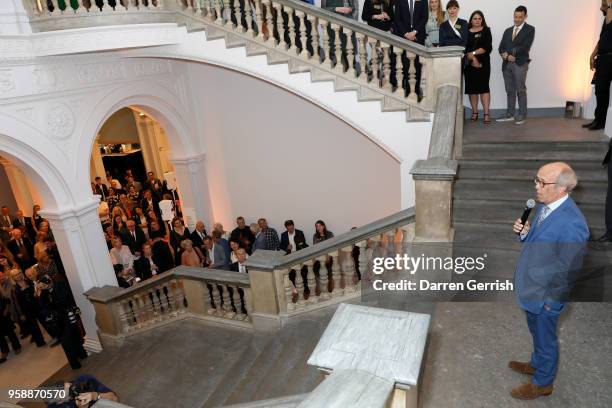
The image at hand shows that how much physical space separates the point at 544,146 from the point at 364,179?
166 inches

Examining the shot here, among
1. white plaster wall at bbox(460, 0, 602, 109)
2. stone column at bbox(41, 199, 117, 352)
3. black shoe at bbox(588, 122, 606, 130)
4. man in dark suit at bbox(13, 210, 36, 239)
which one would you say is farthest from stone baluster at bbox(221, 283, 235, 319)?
man in dark suit at bbox(13, 210, 36, 239)

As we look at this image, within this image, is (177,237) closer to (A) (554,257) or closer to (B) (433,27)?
(B) (433,27)

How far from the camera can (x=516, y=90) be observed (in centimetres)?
735

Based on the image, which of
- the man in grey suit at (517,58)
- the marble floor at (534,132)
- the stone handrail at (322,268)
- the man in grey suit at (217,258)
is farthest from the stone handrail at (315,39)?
the man in grey suit at (217,258)

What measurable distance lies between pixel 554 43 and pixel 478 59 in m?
1.60

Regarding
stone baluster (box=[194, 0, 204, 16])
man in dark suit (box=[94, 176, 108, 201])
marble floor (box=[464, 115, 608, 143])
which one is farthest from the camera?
man in dark suit (box=[94, 176, 108, 201])

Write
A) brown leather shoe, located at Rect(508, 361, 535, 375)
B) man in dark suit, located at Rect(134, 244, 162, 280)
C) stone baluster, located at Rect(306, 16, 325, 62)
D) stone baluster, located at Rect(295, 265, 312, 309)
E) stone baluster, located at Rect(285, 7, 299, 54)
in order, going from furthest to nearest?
man in dark suit, located at Rect(134, 244, 162, 280)
stone baluster, located at Rect(285, 7, 299, 54)
stone baluster, located at Rect(306, 16, 325, 62)
stone baluster, located at Rect(295, 265, 312, 309)
brown leather shoe, located at Rect(508, 361, 535, 375)

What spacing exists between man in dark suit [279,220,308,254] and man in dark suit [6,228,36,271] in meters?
6.16

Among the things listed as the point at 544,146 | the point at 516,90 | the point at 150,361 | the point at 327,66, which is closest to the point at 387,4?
the point at 327,66

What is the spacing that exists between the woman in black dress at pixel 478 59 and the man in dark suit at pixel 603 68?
4.72 feet

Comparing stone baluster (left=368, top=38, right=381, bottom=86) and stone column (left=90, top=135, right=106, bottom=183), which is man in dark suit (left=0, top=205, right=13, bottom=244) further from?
stone baluster (left=368, top=38, right=381, bottom=86)

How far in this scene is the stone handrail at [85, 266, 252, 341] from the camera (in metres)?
6.38

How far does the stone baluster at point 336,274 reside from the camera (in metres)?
5.31

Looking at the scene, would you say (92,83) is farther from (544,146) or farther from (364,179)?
(544,146)
